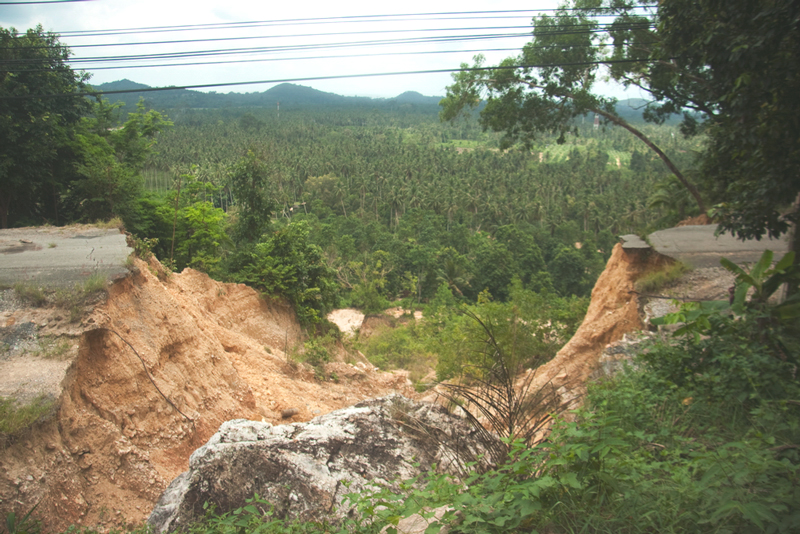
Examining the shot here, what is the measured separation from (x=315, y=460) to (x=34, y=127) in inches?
549

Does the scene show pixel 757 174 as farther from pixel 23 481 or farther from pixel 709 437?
pixel 23 481

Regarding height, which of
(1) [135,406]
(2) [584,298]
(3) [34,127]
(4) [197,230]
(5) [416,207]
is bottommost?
(2) [584,298]

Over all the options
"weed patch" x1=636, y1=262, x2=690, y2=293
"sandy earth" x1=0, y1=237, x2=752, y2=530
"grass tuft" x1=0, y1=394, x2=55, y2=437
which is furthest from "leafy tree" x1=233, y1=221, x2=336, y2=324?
"weed patch" x1=636, y1=262, x2=690, y2=293

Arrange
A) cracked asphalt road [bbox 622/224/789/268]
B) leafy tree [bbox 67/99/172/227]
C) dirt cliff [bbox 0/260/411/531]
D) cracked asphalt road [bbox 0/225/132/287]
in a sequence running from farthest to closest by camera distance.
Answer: leafy tree [bbox 67/99/172/227], cracked asphalt road [bbox 622/224/789/268], cracked asphalt road [bbox 0/225/132/287], dirt cliff [bbox 0/260/411/531]

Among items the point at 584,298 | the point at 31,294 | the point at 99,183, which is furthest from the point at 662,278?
the point at 99,183

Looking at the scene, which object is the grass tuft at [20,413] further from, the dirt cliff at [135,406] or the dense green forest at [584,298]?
the dense green forest at [584,298]

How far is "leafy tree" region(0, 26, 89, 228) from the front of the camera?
12.5m

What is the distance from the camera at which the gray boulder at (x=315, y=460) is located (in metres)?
3.78

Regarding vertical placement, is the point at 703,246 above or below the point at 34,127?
below

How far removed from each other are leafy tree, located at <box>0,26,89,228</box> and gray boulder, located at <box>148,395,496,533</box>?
1128 cm

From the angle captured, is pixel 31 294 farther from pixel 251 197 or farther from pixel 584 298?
pixel 584 298

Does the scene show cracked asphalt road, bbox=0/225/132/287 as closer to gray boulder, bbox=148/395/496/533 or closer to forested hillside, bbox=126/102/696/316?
gray boulder, bbox=148/395/496/533

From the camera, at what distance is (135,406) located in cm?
602

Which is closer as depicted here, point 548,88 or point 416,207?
point 548,88
